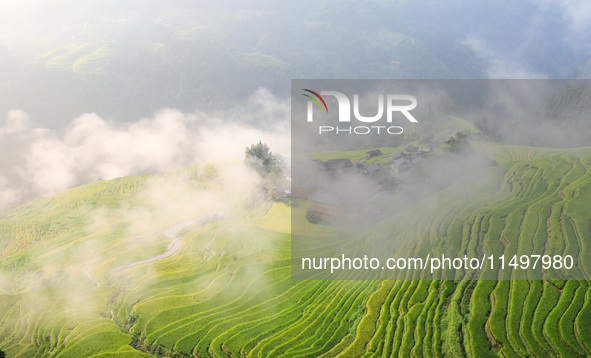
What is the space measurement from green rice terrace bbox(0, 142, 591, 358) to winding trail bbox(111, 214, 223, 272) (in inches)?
8.3

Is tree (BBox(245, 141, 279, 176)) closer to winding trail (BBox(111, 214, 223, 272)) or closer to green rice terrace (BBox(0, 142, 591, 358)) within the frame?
green rice terrace (BBox(0, 142, 591, 358))

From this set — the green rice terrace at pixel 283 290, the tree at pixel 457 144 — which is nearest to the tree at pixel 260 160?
the green rice terrace at pixel 283 290

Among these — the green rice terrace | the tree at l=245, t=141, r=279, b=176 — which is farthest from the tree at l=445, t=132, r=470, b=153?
the tree at l=245, t=141, r=279, b=176

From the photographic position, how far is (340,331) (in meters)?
23.1

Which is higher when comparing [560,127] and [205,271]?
[560,127]

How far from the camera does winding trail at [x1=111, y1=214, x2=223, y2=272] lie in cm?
3431

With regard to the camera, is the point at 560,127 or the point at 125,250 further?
the point at 560,127

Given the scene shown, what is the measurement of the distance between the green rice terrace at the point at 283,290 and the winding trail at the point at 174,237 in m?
0.21

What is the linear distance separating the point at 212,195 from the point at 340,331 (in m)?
30.2

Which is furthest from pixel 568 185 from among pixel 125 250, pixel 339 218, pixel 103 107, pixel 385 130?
pixel 103 107

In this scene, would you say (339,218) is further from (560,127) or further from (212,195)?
(560,127)

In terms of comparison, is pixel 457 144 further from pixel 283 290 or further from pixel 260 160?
pixel 283 290

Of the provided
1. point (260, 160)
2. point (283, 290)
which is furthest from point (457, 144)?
point (283, 290)

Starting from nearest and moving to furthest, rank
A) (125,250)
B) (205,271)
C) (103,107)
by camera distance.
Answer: (205,271) → (125,250) → (103,107)
